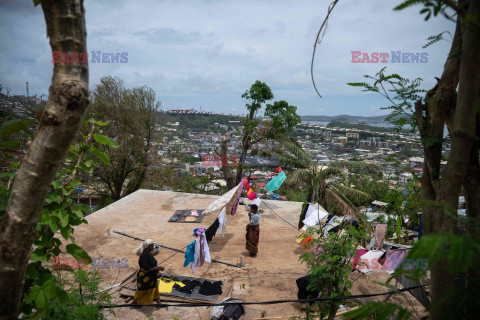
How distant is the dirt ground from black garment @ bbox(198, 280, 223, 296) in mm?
157

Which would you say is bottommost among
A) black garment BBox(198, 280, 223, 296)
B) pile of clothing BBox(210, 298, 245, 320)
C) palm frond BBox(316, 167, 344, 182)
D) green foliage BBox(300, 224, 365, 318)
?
black garment BBox(198, 280, 223, 296)

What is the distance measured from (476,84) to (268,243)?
27.2 ft

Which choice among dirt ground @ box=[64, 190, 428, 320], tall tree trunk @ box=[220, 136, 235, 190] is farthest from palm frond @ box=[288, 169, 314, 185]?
tall tree trunk @ box=[220, 136, 235, 190]

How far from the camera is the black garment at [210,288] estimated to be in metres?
6.16

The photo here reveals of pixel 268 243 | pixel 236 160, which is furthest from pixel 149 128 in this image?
pixel 268 243

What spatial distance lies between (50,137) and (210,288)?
5.77m

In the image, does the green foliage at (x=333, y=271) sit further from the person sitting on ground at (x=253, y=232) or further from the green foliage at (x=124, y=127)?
the green foliage at (x=124, y=127)

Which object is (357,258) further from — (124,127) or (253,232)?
(124,127)

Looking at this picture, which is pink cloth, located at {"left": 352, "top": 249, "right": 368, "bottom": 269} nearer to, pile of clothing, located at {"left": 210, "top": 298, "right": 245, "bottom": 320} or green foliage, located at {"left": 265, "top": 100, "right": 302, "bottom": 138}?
pile of clothing, located at {"left": 210, "top": 298, "right": 245, "bottom": 320}

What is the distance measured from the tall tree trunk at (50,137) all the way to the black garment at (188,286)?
5.35m

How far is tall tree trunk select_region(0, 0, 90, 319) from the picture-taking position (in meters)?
1.24

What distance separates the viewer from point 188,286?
21.1ft

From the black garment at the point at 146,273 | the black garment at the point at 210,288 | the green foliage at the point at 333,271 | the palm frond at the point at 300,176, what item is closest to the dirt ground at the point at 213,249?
the black garment at the point at 210,288

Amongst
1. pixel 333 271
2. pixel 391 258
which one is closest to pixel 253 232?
pixel 391 258
